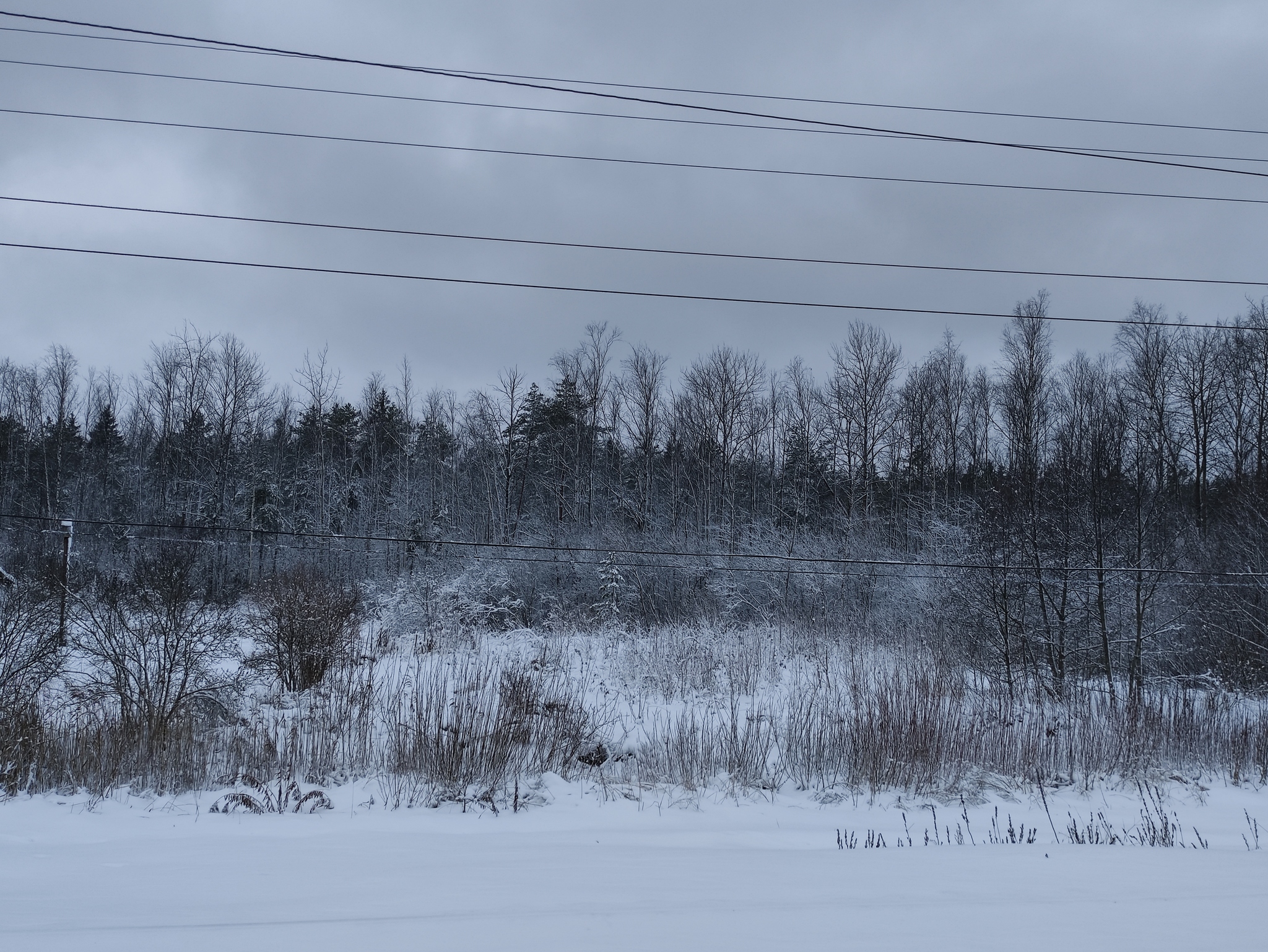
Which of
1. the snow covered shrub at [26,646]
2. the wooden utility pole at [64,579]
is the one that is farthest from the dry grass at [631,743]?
the wooden utility pole at [64,579]

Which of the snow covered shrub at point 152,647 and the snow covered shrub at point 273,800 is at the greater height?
the snow covered shrub at point 152,647

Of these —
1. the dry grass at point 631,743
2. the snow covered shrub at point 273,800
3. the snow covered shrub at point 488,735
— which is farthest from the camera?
the snow covered shrub at point 488,735

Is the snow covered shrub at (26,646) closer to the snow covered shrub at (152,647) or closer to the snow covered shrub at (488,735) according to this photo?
the snow covered shrub at (152,647)

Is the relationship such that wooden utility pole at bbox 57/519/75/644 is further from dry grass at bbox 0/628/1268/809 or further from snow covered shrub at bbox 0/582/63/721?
dry grass at bbox 0/628/1268/809

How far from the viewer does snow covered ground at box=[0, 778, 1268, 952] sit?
3646mm

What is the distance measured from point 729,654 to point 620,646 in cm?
268

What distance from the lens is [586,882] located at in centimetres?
457

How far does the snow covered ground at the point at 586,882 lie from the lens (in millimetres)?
3646

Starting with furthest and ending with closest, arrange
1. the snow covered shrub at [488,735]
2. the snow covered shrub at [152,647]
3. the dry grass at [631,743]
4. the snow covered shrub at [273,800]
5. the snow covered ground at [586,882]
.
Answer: the snow covered shrub at [152,647]
the snow covered shrub at [488,735]
the dry grass at [631,743]
the snow covered shrub at [273,800]
the snow covered ground at [586,882]

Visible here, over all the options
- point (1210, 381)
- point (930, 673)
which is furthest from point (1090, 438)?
point (1210, 381)

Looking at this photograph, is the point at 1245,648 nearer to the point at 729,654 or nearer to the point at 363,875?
the point at 729,654

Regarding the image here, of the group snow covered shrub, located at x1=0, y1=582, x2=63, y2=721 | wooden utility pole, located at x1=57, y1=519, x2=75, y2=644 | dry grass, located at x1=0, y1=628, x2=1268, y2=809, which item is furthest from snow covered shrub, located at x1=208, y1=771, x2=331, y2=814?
wooden utility pole, located at x1=57, y1=519, x2=75, y2=644

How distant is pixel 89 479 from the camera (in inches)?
1628

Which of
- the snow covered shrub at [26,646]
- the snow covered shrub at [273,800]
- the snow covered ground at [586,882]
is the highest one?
the snow covered shrub at [26,646]
